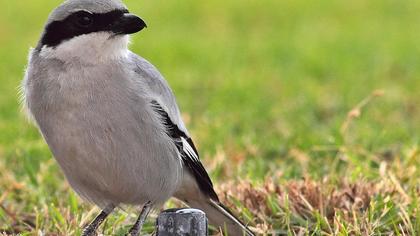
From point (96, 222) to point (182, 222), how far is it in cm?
110

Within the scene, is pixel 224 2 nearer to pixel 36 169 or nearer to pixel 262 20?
pixel 262 20

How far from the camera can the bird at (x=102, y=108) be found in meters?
4.74

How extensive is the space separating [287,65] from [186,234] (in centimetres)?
739

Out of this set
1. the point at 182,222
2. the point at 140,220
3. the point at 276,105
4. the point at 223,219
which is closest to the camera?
the point at 182,222

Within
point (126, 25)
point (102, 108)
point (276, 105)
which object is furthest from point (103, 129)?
point (276, 105)

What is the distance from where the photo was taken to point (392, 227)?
513cm

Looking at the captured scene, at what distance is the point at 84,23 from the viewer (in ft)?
15.8

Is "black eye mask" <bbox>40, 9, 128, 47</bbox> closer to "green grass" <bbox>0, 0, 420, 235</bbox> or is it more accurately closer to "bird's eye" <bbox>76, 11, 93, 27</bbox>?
"bird's eye" <bbox>76, 11, 93, 27</bbox>

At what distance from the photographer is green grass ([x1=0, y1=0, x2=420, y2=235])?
5422mm

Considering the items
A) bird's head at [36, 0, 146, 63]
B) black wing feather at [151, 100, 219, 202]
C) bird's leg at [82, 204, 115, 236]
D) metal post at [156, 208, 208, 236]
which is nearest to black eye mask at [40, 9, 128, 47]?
bird's head at [36, 0, 146, 63]

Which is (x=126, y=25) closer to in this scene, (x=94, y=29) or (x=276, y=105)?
(x=94, y=29)

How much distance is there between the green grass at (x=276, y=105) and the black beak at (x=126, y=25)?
3.60ft

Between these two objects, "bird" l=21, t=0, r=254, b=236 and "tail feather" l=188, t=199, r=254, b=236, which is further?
"tail feather" l=188, t=199, r=254, b=236

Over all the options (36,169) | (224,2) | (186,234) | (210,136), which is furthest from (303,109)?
(224,2)
